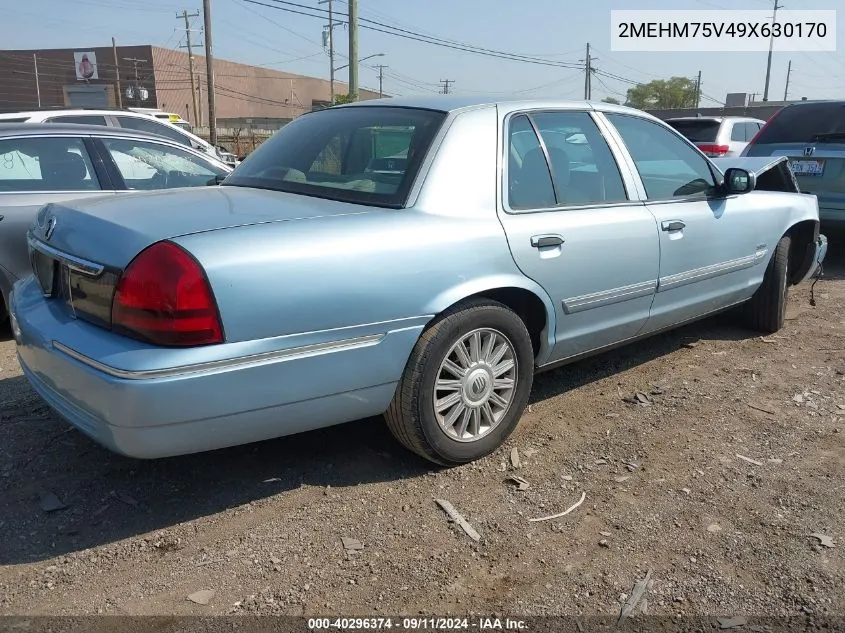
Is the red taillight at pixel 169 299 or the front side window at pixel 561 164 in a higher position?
the front side window at pixel 561 164

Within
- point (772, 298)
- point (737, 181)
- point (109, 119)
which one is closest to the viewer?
point (737, 181)

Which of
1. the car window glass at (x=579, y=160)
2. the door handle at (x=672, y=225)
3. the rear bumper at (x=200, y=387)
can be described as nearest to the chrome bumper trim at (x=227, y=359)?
the rear bumper at (x=200, y=387)

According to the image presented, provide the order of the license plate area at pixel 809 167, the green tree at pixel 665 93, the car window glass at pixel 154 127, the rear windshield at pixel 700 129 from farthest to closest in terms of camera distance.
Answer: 1. the green tree at pixel 665 93
2. the rear windshield at pixel 700 129
3. the car window glass at pixel 154 127
4. the license plate area at pixel 809 167

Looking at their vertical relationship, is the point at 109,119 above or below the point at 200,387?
above

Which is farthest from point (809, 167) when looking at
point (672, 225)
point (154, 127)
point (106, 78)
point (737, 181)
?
point (106, 78)

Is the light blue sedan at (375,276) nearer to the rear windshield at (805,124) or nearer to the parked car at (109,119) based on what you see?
the rear windshield at (805,124)

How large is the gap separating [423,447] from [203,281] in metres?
1.19

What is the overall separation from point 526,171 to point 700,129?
33.6 feet

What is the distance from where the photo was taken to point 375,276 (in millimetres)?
2693

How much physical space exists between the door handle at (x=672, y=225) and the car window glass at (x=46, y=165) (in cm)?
387

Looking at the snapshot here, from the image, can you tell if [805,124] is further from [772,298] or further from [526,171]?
[526,171]

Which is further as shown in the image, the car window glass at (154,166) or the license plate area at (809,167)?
the license plate area at (809,167)

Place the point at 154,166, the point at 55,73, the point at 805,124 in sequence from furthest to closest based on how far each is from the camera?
the point at 55,73, the point at 805,124, the point at 154,166

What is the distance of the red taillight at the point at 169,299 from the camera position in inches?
93.1
